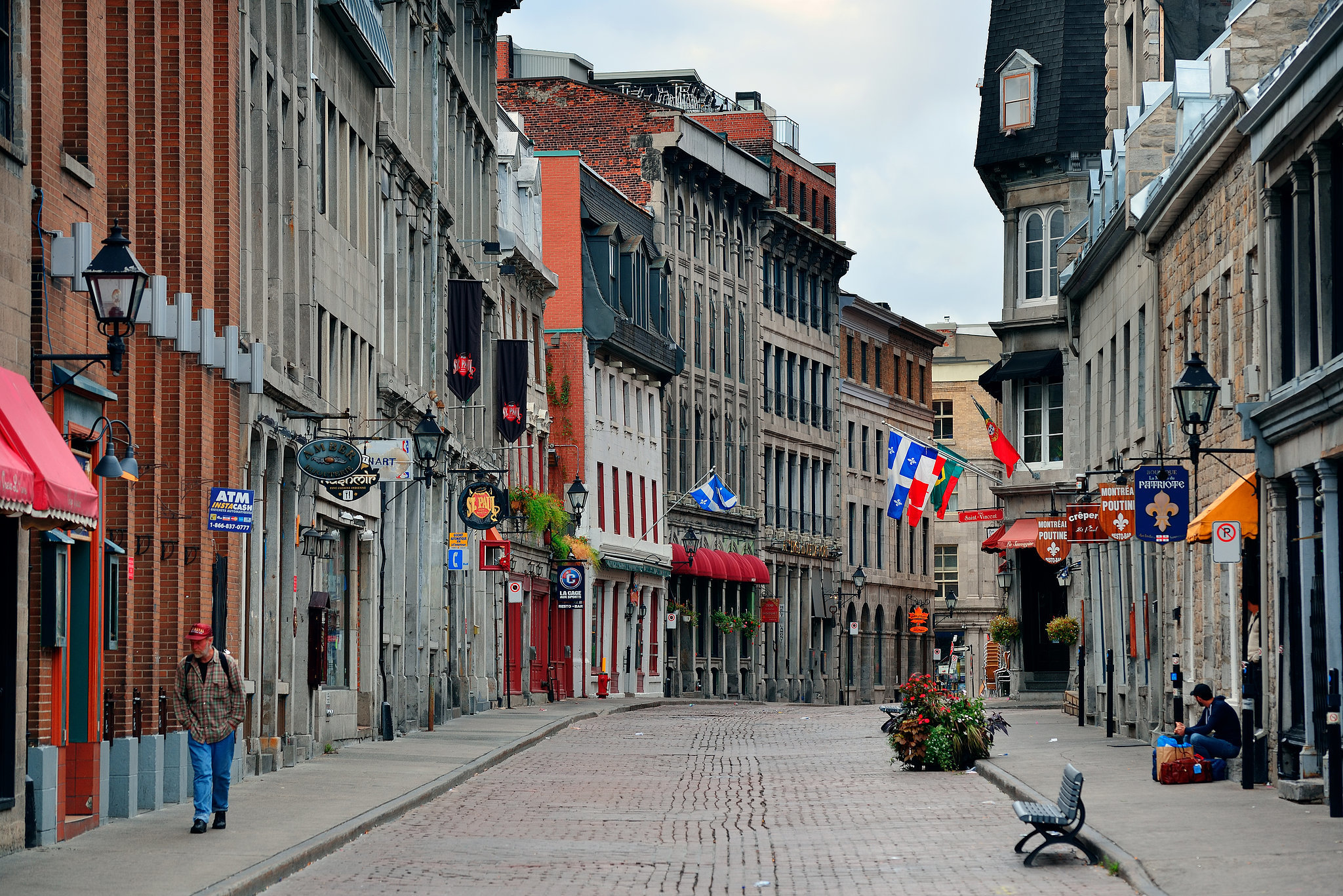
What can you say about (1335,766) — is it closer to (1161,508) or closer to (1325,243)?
(1325,243)

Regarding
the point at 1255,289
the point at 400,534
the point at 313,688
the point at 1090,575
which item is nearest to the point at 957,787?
the point at 1255,289

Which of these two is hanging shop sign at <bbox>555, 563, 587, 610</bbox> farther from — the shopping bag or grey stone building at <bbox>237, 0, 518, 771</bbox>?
the shopping bag

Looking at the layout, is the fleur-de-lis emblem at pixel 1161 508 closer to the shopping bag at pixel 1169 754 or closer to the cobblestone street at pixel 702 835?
the shopping bag at pixel 1169 754

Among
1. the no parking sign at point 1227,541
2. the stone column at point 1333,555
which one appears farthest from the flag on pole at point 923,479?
the stone column at point 1333,555

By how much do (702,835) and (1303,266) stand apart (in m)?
8.49

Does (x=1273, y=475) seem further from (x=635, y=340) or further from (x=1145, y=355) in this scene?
(x=635, y=340)

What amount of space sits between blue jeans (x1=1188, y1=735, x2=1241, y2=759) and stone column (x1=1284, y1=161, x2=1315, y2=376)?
413 cm

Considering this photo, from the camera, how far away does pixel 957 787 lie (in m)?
24.4

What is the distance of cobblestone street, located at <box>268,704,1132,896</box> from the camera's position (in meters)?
15.0

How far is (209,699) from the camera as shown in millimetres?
17781

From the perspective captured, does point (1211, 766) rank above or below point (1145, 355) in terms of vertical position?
below

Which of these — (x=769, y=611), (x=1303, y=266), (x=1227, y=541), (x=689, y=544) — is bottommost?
(x=769, y=611)

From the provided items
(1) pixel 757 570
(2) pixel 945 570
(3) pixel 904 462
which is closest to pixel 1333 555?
(3) pixel 904 462

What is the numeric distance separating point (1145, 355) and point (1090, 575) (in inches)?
330
